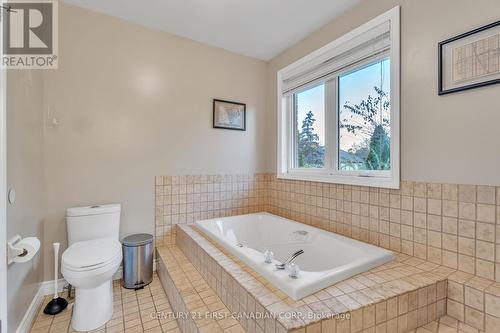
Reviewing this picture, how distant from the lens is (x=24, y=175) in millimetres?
1622

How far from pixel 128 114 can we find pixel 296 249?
2.05 m

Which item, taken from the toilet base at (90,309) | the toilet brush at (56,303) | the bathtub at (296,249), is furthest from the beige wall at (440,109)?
the toilet brush at (56,303)

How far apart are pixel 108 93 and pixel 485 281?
3.07 m

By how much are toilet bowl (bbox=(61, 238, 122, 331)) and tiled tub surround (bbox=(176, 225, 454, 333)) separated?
0.77 meters

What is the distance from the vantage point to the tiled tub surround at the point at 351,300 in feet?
3.43

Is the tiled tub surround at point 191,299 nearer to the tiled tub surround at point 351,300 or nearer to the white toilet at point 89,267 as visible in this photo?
the tiled tub surround at point 351,300

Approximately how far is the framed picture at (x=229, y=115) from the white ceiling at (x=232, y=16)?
2.24 feet

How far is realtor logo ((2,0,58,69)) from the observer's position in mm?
1532

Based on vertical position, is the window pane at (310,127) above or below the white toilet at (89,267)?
above

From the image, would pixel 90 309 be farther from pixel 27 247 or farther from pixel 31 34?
pixel 31 34

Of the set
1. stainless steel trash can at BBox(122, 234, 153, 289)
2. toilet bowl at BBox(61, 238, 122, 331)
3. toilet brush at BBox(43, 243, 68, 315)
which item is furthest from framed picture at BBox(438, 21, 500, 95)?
toilet brush at BBox(43, 243, 68, 315)

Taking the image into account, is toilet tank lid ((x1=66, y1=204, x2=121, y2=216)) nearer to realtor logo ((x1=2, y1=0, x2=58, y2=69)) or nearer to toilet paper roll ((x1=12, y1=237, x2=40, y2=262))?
toilet paper roll ((x1=12, y1=237, x2=40, y2=262))

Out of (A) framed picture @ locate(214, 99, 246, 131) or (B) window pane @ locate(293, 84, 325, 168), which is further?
(A) framed picture @ locate(214, 99, 246, 131)

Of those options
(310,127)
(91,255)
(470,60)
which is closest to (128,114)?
(91,255)
